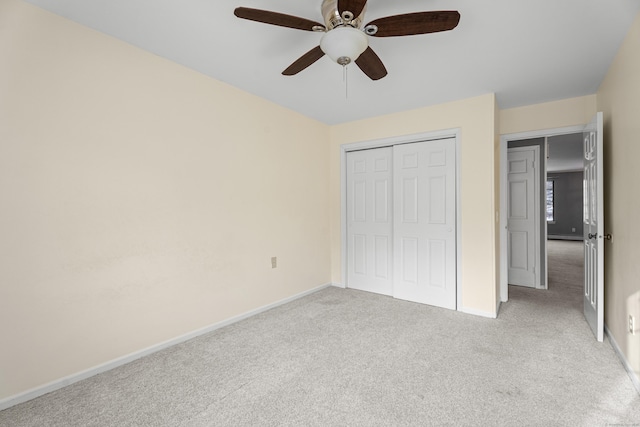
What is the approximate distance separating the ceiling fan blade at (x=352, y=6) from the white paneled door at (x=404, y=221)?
2328 mm

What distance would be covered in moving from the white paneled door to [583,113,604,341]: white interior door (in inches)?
46.1

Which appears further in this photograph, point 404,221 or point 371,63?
point 404,221

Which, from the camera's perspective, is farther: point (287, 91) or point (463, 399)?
point (287, 91)

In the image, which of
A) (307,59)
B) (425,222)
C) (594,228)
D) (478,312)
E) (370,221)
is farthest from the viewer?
(370,221)

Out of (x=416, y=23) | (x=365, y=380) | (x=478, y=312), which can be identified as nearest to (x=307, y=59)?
(x=416, y=23)

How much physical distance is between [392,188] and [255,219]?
1.84 metres

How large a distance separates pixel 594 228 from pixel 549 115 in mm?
1476

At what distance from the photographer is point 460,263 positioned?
3.29 m

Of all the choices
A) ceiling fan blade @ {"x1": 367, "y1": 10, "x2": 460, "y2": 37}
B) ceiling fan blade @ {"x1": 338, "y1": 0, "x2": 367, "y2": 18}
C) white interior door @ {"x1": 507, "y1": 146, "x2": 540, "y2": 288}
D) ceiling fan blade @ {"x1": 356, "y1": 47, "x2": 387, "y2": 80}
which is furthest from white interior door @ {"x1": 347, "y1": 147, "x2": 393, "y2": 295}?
ceiling fan blade @ {"x1": 338, "y1": 0, "x2": 367, "y2": 18}

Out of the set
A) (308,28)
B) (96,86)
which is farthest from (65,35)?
(308,28)

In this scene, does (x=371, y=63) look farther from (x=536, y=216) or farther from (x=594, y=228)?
(x=536, y=216)

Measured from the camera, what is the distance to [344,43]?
1.58 m

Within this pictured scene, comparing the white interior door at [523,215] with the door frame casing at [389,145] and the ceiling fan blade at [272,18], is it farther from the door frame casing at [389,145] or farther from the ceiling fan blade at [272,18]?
the ceiling fan blade at [272,18]

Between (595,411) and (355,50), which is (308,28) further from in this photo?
(595,411)
